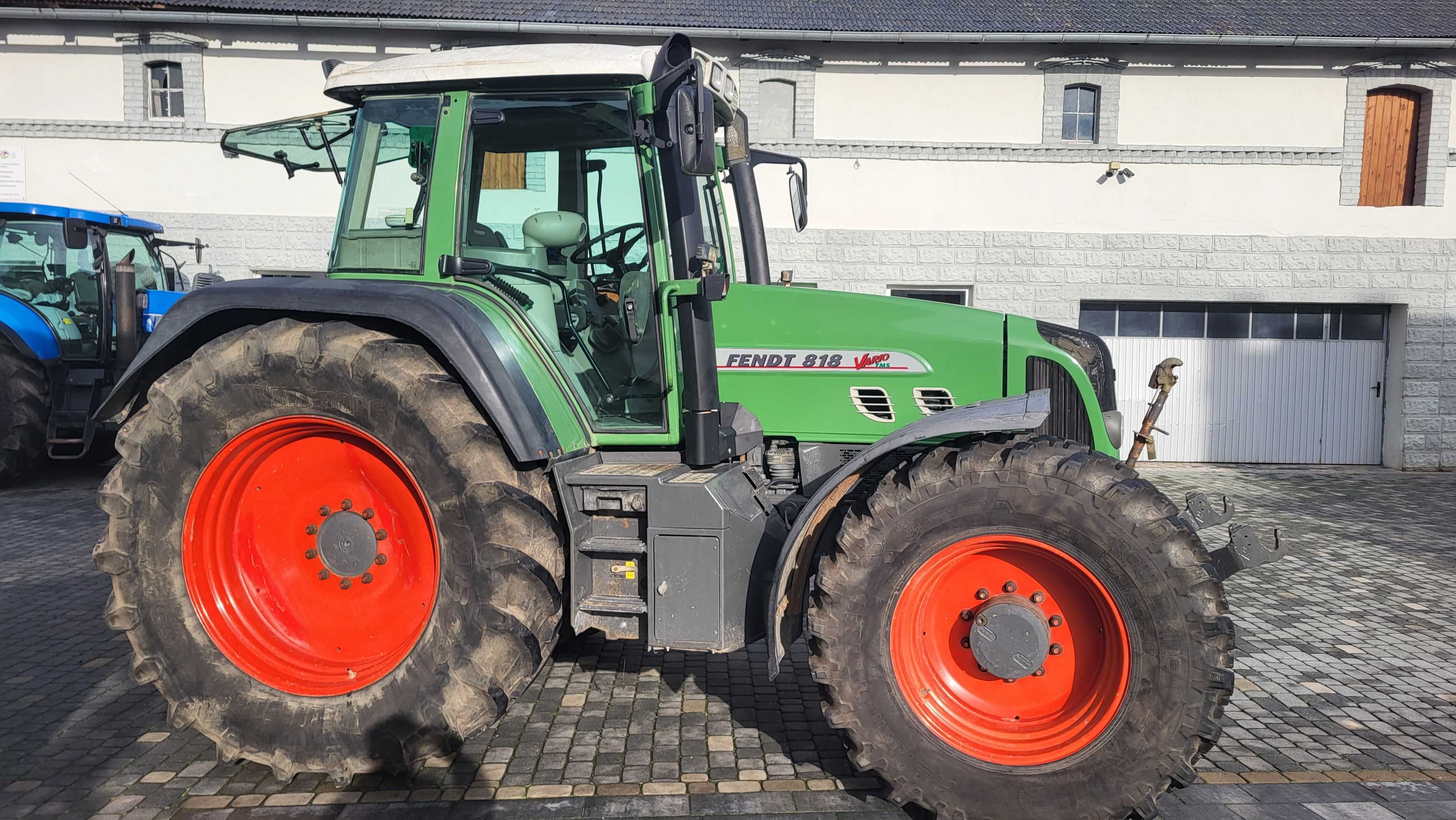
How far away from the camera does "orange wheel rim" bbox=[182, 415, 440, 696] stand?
10.7 feet

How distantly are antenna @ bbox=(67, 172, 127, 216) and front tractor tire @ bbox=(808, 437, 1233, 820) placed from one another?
12.5 meters

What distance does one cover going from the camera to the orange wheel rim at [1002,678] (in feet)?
9.39

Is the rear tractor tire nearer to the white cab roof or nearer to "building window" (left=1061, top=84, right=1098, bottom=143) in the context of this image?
the white cab roof

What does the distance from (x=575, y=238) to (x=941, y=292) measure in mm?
9354

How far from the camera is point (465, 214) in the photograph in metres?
3.42

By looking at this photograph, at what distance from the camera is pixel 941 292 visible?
1215cm

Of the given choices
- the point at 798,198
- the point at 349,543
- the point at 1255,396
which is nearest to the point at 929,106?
the point at 1255,396

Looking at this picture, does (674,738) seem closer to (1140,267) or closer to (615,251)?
(615,251)

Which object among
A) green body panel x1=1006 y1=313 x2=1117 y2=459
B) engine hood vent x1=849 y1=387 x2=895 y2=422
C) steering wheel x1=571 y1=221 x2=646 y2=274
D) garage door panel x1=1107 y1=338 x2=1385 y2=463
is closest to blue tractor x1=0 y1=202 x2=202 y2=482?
steering wheel x1=571 y1=221 x2=646 y2=274

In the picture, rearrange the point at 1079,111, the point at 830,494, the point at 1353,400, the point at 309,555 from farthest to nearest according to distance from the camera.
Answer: the point at 1353,400 → the point at 1079,111 → the point at 309,555 → the point at 830,494

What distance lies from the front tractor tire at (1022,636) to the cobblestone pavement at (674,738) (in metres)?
0.41

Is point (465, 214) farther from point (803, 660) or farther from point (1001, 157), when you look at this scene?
point (1001, 157)

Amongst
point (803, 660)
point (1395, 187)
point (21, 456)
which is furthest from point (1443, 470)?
point (21, 456)

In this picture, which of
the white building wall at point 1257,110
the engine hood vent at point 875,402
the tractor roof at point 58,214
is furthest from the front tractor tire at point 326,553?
the white building wall at point 1257,110
